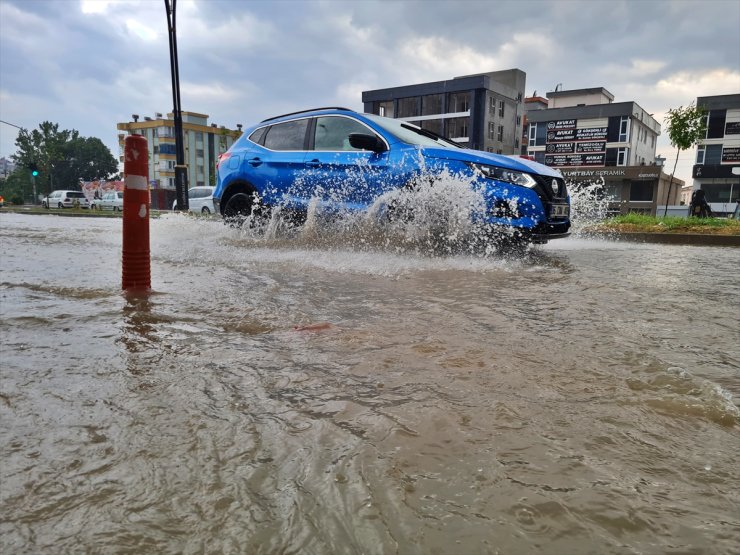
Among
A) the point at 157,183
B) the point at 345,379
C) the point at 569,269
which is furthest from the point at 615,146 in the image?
the point at 157,183

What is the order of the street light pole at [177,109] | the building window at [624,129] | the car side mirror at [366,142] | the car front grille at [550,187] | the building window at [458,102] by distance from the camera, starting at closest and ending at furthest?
1. the car front grille at [550,187]
2. the car side mirror at [366,142]
3. the street light pole at [177,109]
4. the building window at [624,129]
5. the building window at [458,102]

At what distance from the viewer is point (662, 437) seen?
4.63ft

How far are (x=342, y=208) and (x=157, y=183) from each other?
75329mm

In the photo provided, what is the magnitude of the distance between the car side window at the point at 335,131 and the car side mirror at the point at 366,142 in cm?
32

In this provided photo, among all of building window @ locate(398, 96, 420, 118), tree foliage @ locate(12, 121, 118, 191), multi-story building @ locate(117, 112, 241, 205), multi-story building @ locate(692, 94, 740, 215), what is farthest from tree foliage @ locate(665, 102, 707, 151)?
tree foliage @ locate(12, 121, 118, 191)

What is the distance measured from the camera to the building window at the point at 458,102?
48.4m

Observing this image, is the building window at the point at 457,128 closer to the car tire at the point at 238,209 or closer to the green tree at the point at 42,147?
the car tire at the point at 238,209

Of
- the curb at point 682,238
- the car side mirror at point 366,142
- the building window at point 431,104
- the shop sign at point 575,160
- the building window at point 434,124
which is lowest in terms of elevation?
the curb at point 682,238

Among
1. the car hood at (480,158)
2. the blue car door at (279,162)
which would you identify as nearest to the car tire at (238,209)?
the blue car door at (279,162)

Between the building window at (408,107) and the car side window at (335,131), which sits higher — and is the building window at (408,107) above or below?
above

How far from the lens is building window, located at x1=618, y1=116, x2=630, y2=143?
47.3 meters

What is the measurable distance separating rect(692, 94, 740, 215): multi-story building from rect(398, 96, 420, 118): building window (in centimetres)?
2483

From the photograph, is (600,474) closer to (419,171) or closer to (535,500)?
(535,500)

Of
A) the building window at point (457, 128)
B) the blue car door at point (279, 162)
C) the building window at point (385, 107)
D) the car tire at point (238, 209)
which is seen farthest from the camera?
the building window at point (385, 107)
